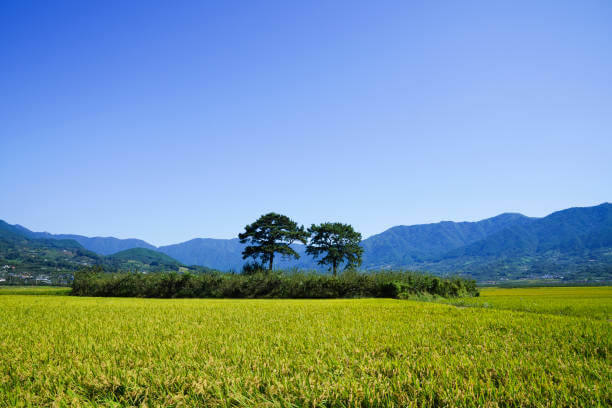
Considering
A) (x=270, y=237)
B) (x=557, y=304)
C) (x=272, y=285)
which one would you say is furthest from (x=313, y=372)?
(x=270, y=237)

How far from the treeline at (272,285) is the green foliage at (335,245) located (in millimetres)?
21015

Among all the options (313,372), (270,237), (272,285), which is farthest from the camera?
(270,237)

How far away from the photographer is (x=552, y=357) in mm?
3348

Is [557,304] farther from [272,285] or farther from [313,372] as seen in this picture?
[272,285]

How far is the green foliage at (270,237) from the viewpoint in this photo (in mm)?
46406

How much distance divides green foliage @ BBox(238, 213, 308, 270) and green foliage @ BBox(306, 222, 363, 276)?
237 cm

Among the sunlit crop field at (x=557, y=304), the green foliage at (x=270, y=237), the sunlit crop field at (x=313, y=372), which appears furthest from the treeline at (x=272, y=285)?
the sunlit crop field at (x=313, y=372)

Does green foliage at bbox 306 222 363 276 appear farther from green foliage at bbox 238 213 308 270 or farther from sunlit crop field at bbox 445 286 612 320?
sunlit crop field at bbox 445 286 612 320

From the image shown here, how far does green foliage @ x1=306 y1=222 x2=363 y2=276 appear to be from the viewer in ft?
163

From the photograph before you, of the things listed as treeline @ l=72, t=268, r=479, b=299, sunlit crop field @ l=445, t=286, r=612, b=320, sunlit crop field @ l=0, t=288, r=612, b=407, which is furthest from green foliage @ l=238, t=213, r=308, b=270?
sunlit crop field @ l=0, t=288, r=612, b=407

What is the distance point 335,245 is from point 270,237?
33.9 ft

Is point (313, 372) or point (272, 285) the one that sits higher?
point (313, 372)

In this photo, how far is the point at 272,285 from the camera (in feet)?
92.8

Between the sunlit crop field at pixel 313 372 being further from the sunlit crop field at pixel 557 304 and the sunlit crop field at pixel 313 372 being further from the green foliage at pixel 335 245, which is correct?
the green foliage at pixel 335 245
